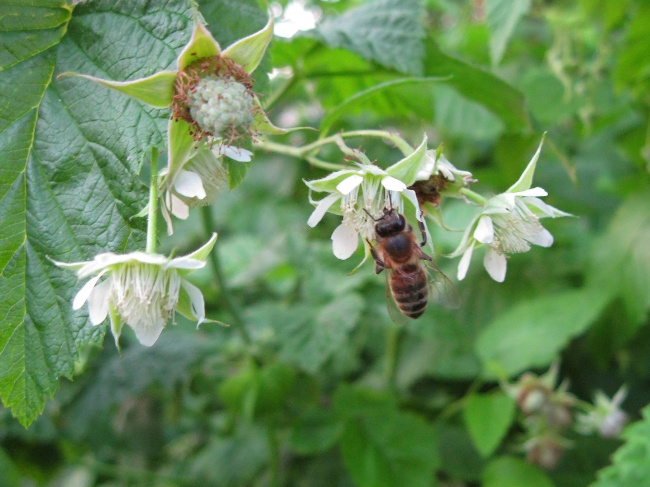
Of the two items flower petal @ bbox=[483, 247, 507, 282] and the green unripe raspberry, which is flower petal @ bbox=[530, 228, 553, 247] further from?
the green unripe raspberry

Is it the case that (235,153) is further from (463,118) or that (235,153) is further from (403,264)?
(463,118)

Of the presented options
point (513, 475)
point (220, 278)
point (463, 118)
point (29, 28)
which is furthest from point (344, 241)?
point (463, 118)

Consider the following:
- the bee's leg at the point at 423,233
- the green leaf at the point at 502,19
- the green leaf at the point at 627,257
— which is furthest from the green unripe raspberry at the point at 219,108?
the green leaf at the point at 627,257

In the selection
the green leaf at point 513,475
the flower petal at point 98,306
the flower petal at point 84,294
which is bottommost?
the green leaf at point 513,475

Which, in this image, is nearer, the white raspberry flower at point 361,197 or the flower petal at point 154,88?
the flower petal at point 154,88

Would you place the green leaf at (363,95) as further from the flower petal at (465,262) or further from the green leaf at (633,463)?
the green leaf at (633,463)

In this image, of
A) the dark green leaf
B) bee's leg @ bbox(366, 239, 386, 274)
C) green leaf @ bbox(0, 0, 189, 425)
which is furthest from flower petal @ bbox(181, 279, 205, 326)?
the dark green leaf
